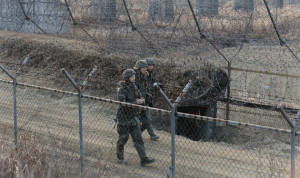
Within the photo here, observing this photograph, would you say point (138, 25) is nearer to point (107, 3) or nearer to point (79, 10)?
point (107, 3)

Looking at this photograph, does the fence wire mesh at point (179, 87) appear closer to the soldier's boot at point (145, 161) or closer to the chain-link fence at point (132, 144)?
the chain-link fence at point (132, 144)

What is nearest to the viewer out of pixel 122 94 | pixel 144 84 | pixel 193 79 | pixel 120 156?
pixel 122 94

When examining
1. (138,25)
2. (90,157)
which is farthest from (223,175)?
(138,25)

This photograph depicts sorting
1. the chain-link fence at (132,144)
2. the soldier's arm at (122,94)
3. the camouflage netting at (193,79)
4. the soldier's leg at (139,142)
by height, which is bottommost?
the chain-link fence at (132,144)

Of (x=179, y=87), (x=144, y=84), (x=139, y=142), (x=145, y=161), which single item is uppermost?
(x=144, y=84)

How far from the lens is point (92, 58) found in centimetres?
988

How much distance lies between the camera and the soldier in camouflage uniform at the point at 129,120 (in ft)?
16.4

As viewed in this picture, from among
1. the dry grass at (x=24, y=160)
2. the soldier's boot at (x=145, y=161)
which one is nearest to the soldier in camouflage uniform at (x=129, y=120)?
the soldier's boot at (x=145, y=161)

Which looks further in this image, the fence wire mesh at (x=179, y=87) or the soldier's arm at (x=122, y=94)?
the fence wire mesh at (x=179, y=87)

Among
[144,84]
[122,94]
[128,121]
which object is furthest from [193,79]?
[128,121]

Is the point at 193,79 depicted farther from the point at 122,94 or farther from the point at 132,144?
the point at 122,94

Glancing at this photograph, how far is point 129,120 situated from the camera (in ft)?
16.3

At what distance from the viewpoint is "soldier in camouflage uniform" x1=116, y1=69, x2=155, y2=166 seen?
499cm

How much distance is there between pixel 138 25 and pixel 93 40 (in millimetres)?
1709
